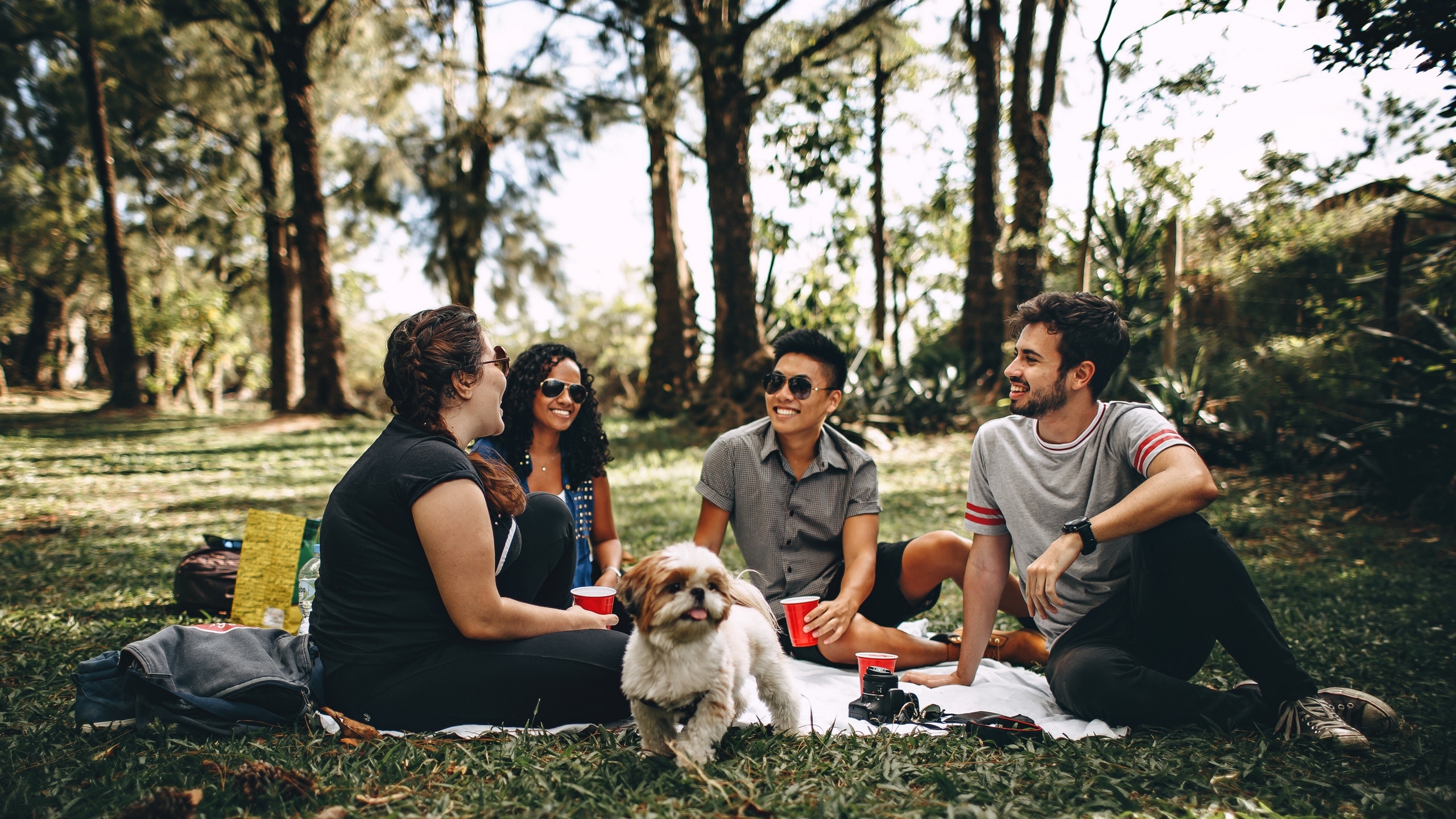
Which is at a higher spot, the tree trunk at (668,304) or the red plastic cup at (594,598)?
the tree trunk at (668,304)

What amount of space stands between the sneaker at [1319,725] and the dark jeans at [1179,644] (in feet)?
0.12

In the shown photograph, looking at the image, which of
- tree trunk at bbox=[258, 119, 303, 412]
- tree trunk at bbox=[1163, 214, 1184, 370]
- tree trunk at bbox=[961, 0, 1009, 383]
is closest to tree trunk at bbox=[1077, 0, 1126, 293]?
tree trunk at bbox=[1163, 214, 1184, 370]

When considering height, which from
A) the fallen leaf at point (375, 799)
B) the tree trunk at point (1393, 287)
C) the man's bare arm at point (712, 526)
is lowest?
the fallen leaf at point (375, 799)

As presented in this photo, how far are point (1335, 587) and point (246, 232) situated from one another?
25.7m

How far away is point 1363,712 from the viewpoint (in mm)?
2506

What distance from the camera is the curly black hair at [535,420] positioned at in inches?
148

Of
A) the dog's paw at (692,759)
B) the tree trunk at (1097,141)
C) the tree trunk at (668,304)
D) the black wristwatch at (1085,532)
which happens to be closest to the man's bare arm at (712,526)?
the dog's paw at (692,759)

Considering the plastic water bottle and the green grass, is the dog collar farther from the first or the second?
the plastic water bottle

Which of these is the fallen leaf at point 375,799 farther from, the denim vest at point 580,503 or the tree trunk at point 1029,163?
the tree trunk at point 1029,163

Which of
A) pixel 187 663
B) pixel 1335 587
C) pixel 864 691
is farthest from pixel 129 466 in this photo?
pixel 1335 587

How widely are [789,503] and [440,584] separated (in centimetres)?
165

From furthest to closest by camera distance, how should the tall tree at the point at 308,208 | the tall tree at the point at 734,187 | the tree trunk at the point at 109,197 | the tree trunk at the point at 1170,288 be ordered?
the tree trunk at the point at 109,197 < the tall tree at the point at 308,208 < the tall tree at the point at 734,187 < the tree trunk at the point at 1170,288

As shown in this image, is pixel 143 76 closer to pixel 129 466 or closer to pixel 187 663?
pixel 129 466

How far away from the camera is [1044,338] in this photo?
2.91 metres
